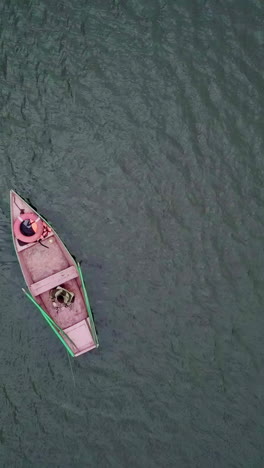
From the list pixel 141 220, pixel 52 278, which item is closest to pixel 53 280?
pixel 52 278

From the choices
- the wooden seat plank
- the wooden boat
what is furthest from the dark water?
the wooden seat plank

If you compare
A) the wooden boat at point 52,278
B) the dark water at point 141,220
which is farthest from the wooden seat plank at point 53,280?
the dark water at point 141,220

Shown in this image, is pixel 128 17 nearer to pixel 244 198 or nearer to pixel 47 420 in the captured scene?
pixel 244 198

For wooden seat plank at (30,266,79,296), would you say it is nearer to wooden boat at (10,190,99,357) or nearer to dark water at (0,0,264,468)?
wooden boat at (10,190,99,357)

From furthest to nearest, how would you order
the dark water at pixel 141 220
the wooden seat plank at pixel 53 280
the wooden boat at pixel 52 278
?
the wooden seat plank at pixel 53 280 < the wooden boat at pixel 52 278 < the dark water at pixel 141 220

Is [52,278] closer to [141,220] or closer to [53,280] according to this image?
[53,280]

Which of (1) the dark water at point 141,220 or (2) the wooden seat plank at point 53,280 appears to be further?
(2) the wooden seat plank at point 53,280

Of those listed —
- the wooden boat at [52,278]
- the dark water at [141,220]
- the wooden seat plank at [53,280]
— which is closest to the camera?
the dark water at [141,220]

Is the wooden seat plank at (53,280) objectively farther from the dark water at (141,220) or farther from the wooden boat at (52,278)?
the dark water at (141,220)
